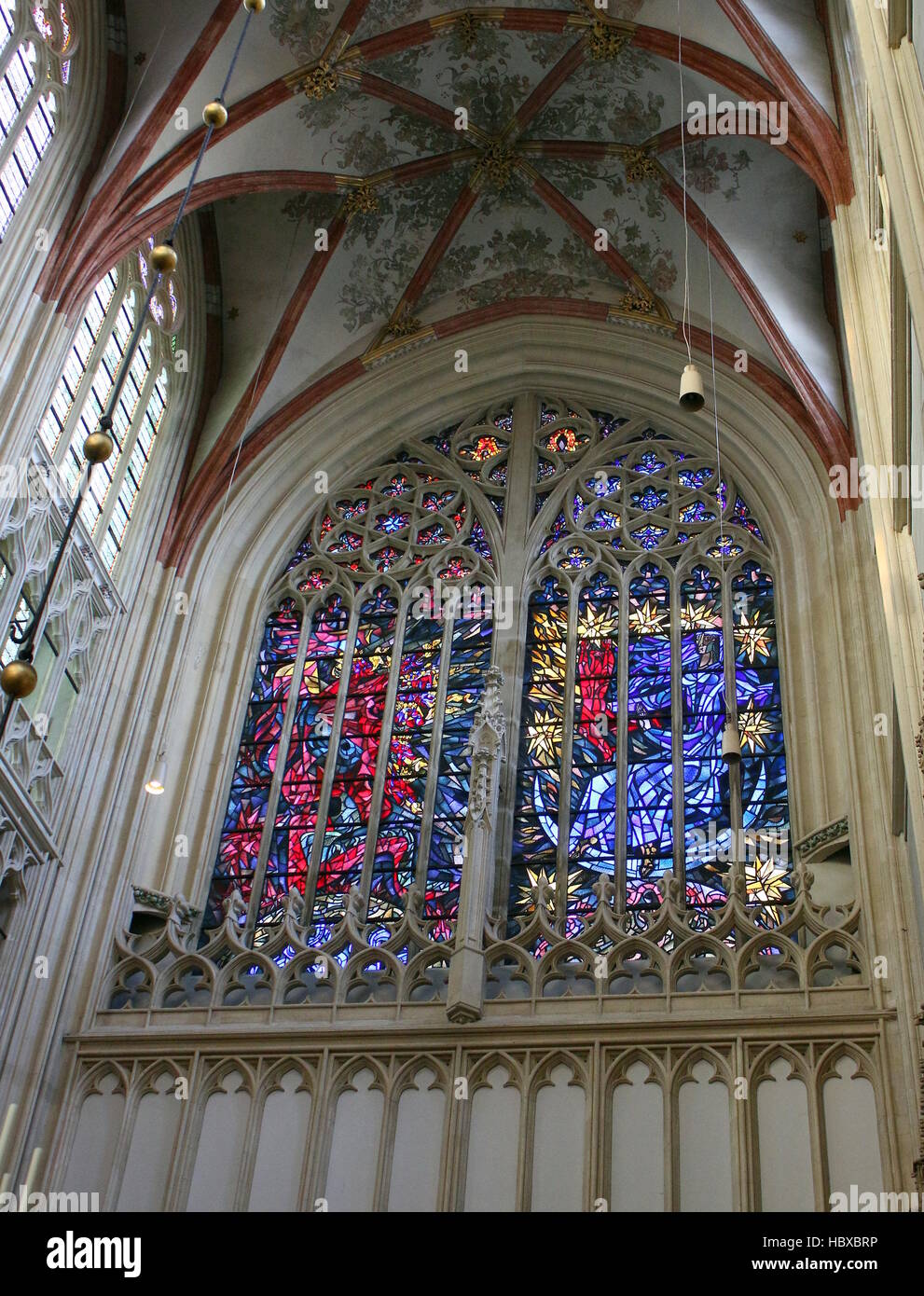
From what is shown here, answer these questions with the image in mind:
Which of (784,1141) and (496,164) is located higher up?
(496,164)

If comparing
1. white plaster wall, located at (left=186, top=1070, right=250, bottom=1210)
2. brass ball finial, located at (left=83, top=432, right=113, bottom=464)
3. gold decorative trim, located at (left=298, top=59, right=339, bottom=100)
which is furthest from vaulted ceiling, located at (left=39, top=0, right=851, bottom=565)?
brass ball finial, located at (left=83, top=432, right=113, bottom=464)

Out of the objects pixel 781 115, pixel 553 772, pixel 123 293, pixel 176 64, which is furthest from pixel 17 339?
pixel 781 115

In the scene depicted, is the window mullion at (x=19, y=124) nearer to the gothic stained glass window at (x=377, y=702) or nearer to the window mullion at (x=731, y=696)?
the gothic stained glass window at (x=377, y=702)

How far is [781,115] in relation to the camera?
48.5ft

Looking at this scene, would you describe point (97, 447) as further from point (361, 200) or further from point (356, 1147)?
point (361, 200)

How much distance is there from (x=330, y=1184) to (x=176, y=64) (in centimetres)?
1064

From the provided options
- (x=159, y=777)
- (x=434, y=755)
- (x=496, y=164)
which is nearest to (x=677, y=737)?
(x=434, y=755)

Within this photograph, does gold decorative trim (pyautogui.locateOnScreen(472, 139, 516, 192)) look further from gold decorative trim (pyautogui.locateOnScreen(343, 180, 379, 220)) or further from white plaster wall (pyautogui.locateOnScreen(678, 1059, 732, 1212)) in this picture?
white plaster wall (pyautogui.locateOnScreen(678, 1059, 732, 1212))

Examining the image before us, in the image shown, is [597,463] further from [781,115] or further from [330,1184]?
[330,1184]

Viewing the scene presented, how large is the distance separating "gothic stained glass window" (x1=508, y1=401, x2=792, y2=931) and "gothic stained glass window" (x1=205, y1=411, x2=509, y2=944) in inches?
27.6

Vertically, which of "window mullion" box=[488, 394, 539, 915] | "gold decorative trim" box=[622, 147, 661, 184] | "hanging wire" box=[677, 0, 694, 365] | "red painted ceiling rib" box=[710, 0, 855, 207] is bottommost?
"window mullion" box=[488, 394, 539, 915]

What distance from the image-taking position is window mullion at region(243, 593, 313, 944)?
14.6m

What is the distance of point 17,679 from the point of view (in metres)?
6.34

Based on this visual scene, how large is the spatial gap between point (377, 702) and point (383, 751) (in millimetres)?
754
